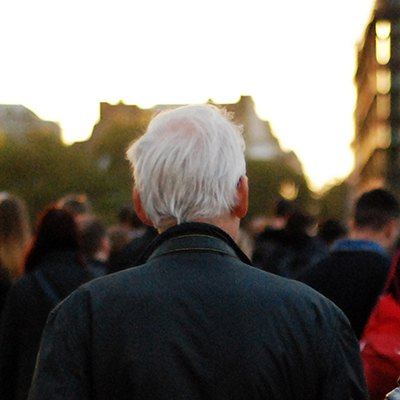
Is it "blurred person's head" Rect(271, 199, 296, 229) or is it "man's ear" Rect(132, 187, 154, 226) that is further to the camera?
"blurred person's head" Rect(271, 199, 296, 229)

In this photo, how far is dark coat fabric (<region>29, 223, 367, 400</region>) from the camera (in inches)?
144

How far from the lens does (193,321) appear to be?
3.71 m

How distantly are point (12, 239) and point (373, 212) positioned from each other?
1.89 m

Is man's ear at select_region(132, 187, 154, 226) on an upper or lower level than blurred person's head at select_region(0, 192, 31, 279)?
upper

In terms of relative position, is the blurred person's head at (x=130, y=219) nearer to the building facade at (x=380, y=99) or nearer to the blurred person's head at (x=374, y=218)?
the blurred person's head at (x=374, y=218)

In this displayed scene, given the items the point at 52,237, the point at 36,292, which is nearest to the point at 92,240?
the point at 52,237

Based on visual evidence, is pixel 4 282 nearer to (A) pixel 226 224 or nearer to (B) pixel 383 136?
(A) pixel 226 224

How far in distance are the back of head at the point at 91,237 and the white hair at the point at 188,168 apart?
7.23m

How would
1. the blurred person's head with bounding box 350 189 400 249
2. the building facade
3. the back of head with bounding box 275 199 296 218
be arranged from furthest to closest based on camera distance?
the building facade < the back of head with bounding box 275 199 296 218 < the blurred person's head with bounding box 350 189 400 249

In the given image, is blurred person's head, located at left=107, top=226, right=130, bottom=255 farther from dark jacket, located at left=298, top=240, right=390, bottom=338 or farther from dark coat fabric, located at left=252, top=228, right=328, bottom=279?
dark jacket, located at left=298, top=240, right=390, bottom=338

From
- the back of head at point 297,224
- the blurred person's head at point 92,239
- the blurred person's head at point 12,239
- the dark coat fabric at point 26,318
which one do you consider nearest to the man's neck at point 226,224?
the dark coat fabric at point 26,318

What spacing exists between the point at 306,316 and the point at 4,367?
3.62m

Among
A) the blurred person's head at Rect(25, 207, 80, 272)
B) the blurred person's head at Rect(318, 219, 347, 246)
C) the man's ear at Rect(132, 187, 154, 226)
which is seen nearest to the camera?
the man's ear at Rect(132, 187, 154, 226)

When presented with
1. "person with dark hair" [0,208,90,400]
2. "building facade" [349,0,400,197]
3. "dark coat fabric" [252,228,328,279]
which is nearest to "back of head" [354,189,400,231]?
"person with dark hair" [0,208,90,400]
